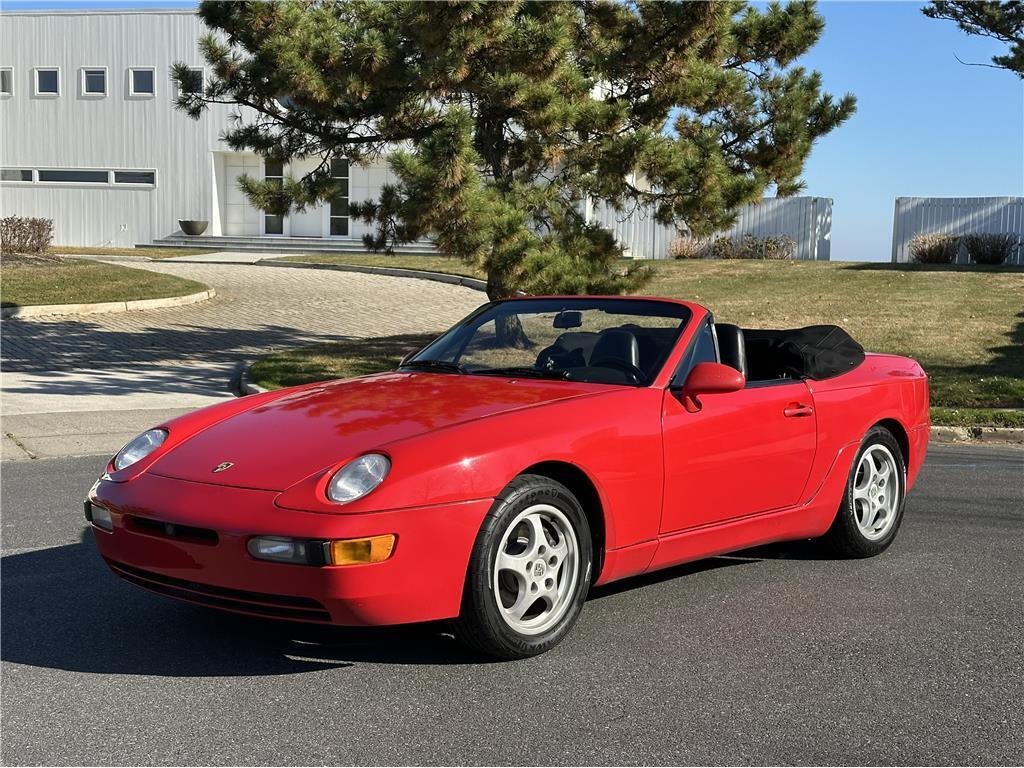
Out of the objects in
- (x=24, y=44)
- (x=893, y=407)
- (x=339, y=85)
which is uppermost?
(x=24, y=44)

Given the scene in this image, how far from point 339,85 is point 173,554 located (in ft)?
35.7

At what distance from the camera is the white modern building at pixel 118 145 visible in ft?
132

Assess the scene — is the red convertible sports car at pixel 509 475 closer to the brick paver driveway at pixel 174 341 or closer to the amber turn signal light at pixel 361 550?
the amber turn signal light at pixel 361 550

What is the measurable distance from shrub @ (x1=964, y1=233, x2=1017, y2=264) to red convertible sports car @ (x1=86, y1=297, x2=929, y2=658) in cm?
2528

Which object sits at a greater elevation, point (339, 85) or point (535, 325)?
point (339, 85)

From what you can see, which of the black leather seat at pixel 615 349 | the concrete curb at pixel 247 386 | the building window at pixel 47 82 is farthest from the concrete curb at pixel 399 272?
the black leather seat at pixel 615 349

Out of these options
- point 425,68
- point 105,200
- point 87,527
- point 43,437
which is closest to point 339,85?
point 425,68

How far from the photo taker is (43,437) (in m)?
10.4

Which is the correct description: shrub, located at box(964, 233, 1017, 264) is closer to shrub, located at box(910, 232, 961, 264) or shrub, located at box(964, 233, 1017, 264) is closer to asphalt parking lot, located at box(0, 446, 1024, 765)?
shrub, located at box(910, 232, 961, 264)

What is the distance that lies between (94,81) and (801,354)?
130ft

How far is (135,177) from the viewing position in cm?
4097

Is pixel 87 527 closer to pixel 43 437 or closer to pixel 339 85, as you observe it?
pixel 43 437

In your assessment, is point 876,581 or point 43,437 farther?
point 43,437

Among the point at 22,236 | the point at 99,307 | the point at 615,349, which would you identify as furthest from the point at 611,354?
the point at 22,236
